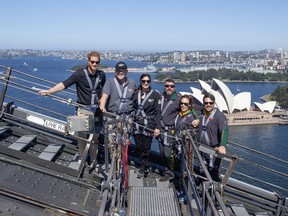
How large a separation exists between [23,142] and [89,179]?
0.81 metres

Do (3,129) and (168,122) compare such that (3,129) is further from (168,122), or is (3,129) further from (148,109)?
(168,122)

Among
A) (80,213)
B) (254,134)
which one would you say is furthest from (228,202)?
(254,134)

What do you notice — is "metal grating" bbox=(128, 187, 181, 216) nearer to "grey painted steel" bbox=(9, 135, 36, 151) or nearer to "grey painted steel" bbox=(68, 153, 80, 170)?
"grey painted steel" bbox=(68, 153, 80, 170)

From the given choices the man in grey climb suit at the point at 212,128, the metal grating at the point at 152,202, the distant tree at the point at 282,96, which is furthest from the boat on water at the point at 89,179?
the distant tree at the point at 282,96

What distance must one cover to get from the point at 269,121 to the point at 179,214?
136 ft

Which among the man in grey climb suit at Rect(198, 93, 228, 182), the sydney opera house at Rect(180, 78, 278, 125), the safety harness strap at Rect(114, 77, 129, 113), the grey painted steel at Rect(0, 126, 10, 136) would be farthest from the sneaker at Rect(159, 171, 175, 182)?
the sydney opera house at Rect(180, 78, 278, 125)

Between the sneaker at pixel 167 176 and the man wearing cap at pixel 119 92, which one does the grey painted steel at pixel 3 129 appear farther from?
the sneaker at pixel 167 176

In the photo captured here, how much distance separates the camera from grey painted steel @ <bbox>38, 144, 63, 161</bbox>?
Result: 126 inches

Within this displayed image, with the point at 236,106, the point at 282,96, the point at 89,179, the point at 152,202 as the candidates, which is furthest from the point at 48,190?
the point at 282,96

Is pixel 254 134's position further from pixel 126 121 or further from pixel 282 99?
pixel 126 121

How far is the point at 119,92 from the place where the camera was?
3215 mm

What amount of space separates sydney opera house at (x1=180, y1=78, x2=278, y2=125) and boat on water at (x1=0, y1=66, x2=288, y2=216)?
3700 cm

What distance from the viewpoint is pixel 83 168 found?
306cm

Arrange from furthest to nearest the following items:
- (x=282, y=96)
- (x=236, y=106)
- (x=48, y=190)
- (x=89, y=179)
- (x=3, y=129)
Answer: (x=282, y=96), (x=236, y=106), (x=3, y=129), (x=89, y=179), (x=48, y=190)
